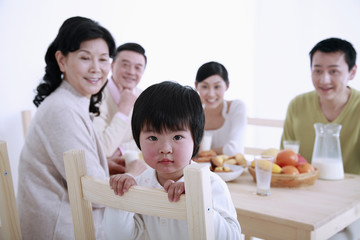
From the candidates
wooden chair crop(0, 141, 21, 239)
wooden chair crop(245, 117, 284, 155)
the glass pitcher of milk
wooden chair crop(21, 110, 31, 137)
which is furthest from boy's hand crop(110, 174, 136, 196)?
wooden chair crop(21, 110, 31, 137)

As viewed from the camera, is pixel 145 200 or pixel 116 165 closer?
pixel 145 200

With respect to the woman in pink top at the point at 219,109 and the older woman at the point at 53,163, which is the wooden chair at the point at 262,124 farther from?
the older woman at the point at 53,163

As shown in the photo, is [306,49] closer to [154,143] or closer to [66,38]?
[66,38]

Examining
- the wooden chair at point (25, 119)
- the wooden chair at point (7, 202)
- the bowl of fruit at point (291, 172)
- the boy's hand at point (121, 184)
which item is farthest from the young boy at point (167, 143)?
the wooden chair at point (25, 119)

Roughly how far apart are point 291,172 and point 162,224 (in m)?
0.69

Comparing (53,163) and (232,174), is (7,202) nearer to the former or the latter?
(53,163)

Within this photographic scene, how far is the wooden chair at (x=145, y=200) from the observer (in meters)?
0.56

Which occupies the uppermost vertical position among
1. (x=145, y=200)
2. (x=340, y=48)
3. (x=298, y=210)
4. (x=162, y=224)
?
(x=340, y=48)

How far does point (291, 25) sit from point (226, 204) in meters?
3.67

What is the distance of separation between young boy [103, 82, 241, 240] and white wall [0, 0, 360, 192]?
1791 millimetres

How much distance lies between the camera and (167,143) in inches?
33.1

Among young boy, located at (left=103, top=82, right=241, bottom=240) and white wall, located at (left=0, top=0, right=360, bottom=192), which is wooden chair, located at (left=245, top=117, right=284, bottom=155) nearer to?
white wall, located at (left=0, top=0, right=360, bottom=192)

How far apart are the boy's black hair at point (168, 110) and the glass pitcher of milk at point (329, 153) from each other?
2.65ft

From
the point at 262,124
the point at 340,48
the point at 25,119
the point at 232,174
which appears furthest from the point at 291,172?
the point at 25,119
